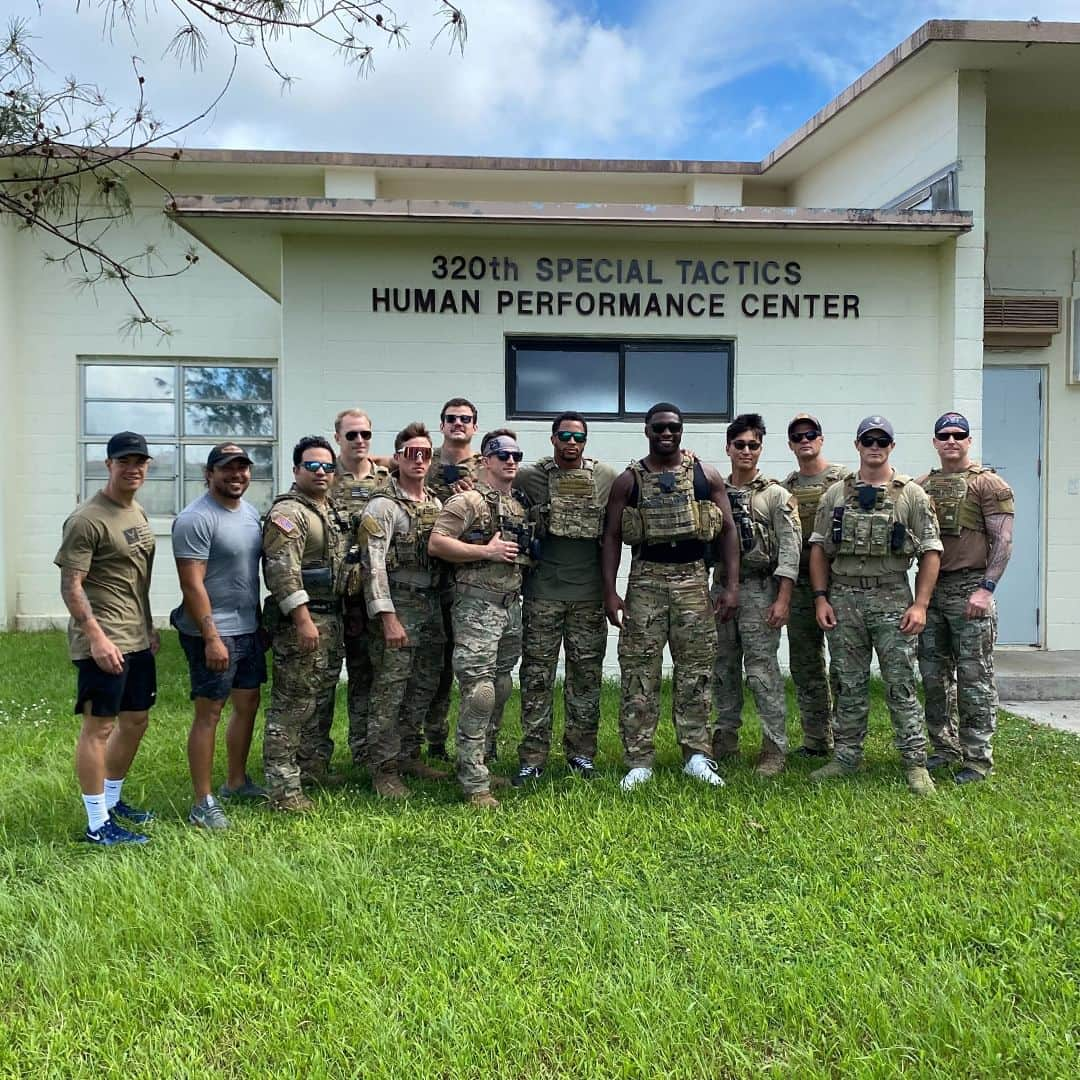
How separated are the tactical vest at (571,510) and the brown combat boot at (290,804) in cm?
181

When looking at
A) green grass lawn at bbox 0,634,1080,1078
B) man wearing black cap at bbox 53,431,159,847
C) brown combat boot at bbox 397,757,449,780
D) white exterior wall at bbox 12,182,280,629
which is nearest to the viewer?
green grass lawn at bbox 0,634,1080,1078

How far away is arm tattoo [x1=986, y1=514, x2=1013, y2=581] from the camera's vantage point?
5125mm

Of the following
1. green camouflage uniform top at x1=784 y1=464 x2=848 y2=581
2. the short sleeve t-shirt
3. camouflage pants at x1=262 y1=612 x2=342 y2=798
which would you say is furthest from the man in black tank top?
the short sleeve t-shirt

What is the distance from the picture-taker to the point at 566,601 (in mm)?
5203

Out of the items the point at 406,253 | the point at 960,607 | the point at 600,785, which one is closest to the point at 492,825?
the point at 600,785

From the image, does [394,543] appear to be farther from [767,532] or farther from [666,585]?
[767,532]

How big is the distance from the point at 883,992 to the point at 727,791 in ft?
6.44

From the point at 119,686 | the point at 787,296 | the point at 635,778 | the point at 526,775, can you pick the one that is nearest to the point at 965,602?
the point at 635,778

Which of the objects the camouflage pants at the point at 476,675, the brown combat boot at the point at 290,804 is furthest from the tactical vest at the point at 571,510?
the brown combat boot at the point at 290,804

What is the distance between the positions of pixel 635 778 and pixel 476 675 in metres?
1.03

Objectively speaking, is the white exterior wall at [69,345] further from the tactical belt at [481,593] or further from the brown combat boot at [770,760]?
the brown combat boot at [770,760]

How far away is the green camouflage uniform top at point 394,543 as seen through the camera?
467cm

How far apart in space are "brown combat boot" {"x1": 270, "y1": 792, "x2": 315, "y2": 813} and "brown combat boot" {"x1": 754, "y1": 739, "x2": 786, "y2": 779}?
241 centimetres

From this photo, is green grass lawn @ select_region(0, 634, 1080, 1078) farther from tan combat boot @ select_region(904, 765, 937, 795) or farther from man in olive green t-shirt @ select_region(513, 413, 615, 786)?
man in olive green t-shirt @ select_region(513, 413, 615, 786)
